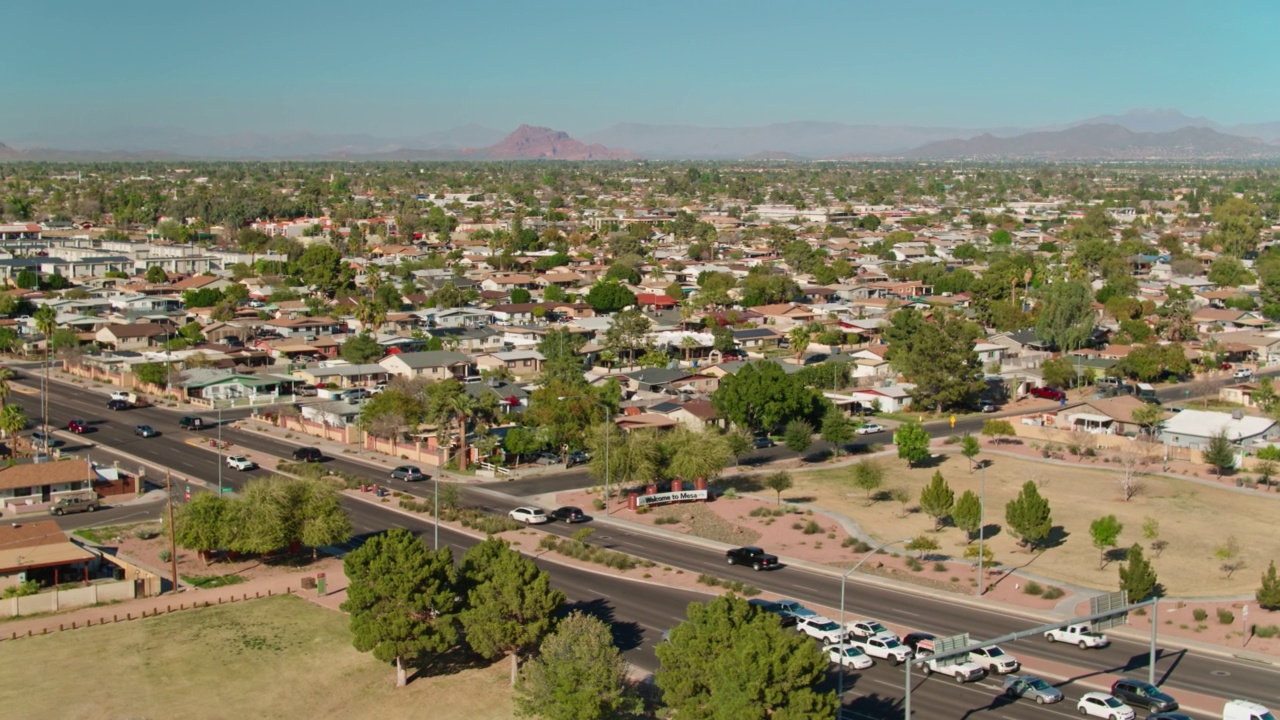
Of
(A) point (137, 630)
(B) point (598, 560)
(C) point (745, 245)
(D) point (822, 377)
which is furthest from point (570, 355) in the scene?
(C) point (745, 245)

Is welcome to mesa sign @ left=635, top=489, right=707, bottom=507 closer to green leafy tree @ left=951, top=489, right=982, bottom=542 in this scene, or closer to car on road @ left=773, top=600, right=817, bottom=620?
green leafy tree @ left=951, top=489, right=982, bottom=542

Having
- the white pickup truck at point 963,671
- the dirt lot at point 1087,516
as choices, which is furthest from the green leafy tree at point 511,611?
the dirt lot at point 1087,516

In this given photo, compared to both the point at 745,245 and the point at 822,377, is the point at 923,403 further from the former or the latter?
the point at 745,245

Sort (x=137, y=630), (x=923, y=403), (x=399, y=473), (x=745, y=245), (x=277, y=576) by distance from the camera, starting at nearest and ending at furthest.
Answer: (x=137, y=630) → (x=277, y=576) → (x=399, y=473) → (x=923, y=403) → (x=745, y=245)

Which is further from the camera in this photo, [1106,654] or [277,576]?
[277,576]

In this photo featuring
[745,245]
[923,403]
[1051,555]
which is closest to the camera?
[1051,555]

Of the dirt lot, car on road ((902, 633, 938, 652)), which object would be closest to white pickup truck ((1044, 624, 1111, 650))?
car on road ((902, 633, 938, 652))

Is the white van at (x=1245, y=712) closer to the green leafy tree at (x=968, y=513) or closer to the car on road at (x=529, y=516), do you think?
the green leafy tree at (x=968, y=513)
